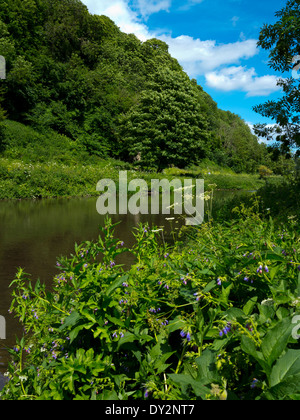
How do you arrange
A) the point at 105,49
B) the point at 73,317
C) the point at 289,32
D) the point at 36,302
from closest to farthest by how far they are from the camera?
1. the point at 73,317
2. the point at 36,302
3. the point at 289,32
4. the point at 105,49

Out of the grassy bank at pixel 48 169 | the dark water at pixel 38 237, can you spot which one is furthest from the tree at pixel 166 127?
the dark water at pixel 38 237

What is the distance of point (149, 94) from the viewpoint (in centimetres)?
2702

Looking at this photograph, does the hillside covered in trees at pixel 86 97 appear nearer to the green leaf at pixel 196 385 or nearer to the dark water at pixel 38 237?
the dark water at pixel 38 237

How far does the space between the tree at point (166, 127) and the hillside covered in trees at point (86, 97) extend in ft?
0.27

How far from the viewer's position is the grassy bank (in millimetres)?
16594

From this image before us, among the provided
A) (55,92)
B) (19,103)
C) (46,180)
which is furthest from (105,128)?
(46,180)

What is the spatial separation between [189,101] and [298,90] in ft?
72.1

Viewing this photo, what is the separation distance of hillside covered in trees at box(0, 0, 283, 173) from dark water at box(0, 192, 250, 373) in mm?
12720

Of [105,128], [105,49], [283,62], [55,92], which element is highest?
[105,49]

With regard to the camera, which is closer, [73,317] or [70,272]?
[73,317]

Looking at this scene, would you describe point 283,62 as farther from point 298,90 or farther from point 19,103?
point 19,103

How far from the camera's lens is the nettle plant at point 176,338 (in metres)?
1.20

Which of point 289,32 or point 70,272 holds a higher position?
point 289,32

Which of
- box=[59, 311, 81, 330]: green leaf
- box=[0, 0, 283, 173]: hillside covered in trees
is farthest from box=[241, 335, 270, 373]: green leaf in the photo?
box=[0, 0, 283, 173]: hillside covered in trees
